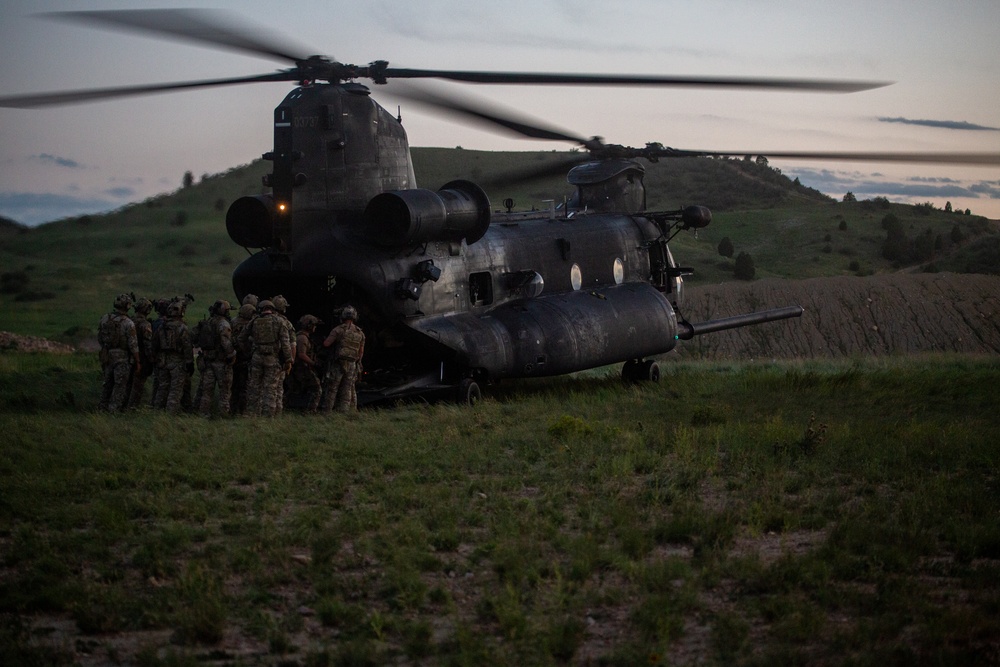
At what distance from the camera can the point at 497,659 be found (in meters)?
7.03

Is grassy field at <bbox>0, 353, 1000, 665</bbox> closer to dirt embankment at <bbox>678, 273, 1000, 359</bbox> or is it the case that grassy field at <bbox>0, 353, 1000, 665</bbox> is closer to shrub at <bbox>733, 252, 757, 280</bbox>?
dirt embankment at <bbox>678, 273, 1000, 359</bbox>

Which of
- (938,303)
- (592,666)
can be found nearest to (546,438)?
(592,666)

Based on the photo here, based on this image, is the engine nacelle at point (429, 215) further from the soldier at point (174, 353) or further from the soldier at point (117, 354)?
the soldier at point (117, 354)

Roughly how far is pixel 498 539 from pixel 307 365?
320 inches

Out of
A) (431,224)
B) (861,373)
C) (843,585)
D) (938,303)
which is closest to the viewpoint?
(843,585)

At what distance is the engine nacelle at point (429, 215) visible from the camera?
17469 millimetres

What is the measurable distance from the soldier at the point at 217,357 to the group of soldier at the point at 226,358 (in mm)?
15

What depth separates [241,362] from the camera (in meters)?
17.1

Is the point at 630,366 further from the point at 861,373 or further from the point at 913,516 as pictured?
the point at 913,516

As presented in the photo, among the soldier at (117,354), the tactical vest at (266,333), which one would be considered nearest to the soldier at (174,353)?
the soldier at (117,354)

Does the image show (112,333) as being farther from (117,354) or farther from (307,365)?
(307,365)

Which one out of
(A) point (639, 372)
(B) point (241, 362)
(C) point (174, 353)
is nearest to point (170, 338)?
(C) point (174, 353)

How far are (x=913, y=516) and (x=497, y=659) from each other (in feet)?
16.6

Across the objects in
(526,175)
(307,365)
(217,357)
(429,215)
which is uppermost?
(526,175)
